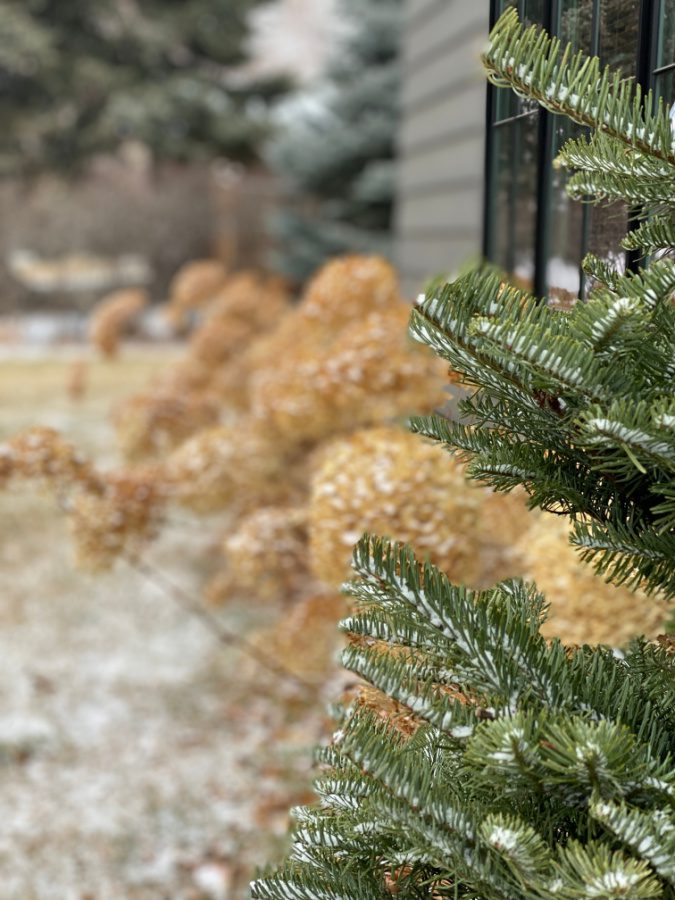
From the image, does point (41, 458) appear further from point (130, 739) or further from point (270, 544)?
point (130, 739)

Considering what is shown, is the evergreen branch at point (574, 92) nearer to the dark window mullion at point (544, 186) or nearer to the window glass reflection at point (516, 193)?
the dark window mullion at point (544, 186)

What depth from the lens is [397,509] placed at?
1.59 m

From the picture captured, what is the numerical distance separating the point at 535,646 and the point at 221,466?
7.23ft

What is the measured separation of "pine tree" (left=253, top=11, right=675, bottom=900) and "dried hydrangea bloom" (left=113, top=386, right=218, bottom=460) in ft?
9.09

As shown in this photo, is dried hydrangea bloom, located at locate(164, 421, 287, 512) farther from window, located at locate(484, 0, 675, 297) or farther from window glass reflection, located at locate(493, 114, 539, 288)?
window, located at locate(484, 0, 675, 297)

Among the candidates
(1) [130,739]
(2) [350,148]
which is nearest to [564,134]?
(1) [130,739]

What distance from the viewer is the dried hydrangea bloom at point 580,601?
148 centimetres

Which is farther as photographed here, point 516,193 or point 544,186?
point 516,193

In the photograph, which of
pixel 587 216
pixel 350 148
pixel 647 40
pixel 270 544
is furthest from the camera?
pixel 350 148

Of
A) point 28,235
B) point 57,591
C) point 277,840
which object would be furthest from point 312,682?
point 28,235

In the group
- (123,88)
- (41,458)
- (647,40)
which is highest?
(123,88)

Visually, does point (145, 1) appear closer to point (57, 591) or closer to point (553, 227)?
point (57, 591)

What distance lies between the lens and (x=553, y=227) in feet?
4.25

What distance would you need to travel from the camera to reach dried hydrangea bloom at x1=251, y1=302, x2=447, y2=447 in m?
2.19
